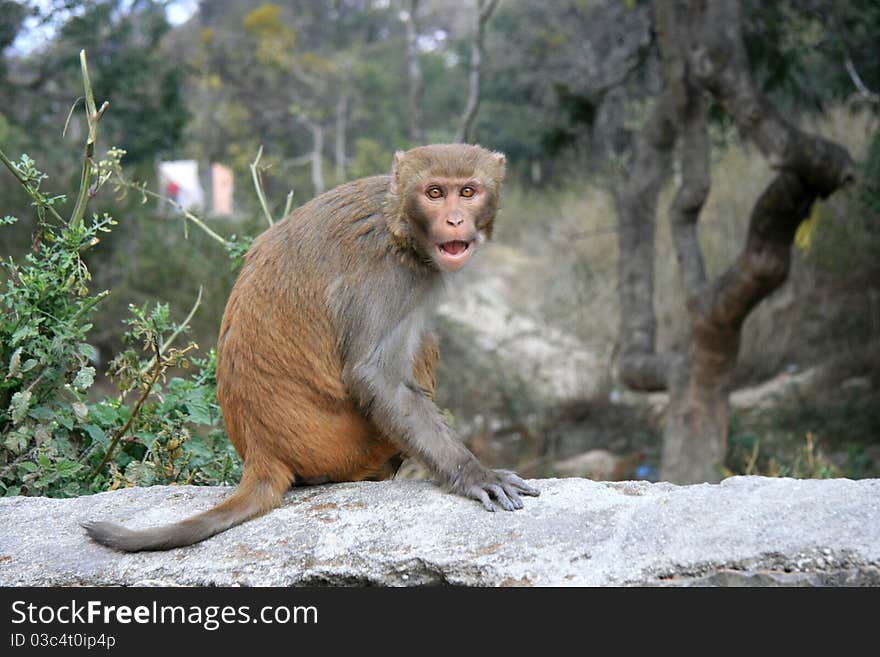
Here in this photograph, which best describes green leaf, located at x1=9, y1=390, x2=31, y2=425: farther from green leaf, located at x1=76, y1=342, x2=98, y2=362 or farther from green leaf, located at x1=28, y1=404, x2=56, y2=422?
green leaf, located at x1=76, y1=342, x2=98, y2=362

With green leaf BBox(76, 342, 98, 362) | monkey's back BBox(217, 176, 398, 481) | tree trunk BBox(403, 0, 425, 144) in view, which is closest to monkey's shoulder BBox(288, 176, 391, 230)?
monkey's back BBox(217, 176, 398, 481)

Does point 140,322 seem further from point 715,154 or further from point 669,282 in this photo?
point 715,154

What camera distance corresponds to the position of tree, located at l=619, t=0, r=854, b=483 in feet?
26.1

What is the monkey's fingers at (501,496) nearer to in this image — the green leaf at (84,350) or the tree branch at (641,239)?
the green leaf at (84,350)

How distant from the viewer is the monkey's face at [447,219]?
13.1 ft

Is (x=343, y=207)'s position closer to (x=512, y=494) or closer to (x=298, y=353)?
(x=298, y=353)

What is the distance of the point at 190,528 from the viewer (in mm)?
3523

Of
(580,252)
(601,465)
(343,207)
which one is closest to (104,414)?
(343,207)

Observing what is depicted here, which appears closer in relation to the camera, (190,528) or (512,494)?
(190,528)

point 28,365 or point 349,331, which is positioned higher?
point 349,331

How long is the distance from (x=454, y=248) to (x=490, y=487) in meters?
0.96

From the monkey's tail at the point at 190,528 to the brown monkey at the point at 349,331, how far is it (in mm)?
17

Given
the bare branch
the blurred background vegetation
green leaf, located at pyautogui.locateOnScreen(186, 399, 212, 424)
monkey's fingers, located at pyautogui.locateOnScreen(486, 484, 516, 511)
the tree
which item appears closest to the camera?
monkey's fingers, located at pyautogui.locateOnScreen(486, 484, 516, 511)

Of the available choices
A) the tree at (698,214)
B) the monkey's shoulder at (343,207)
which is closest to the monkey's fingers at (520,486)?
the monkey's shoulder at (343,207)
